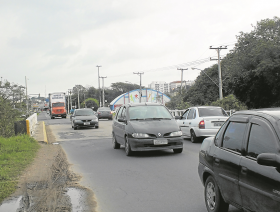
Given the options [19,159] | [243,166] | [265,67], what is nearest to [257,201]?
[243,166]

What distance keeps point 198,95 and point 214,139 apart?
193 ft

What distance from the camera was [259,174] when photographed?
3.71 meters

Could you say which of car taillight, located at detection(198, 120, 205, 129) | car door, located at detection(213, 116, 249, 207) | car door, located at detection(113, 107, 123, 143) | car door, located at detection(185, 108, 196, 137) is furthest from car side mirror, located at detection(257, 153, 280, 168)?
car door, located at detection(185, 108, 196, 137)

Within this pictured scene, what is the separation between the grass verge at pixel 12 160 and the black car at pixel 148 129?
122 inches

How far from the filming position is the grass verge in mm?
7440

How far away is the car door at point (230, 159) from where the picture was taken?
4.26 meters

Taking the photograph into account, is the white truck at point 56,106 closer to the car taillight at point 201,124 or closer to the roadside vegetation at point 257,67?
the roadside vegetation at point 257,67

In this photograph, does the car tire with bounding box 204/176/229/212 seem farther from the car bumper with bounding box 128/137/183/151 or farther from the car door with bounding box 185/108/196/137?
the car door with bounding box 185/108/196/137

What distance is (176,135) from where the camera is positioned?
11.3 meters

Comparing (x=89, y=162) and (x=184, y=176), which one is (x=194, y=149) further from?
(x=184, y=176)

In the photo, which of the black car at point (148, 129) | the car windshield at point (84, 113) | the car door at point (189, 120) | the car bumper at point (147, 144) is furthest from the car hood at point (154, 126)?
the car windshield at point (84, 113)

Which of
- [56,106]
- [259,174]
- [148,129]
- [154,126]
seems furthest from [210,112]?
[56,106]

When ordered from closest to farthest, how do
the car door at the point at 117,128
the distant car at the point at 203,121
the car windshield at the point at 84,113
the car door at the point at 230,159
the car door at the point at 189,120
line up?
the car door at the point at 230,159 → the car door at the point at 117,128 → the distant car at the point at 203,121 → the car door at the point at 189,120 → the car windshield at the point at 84,113

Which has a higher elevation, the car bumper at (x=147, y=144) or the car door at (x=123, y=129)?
the car door at (x=123, y=129)
